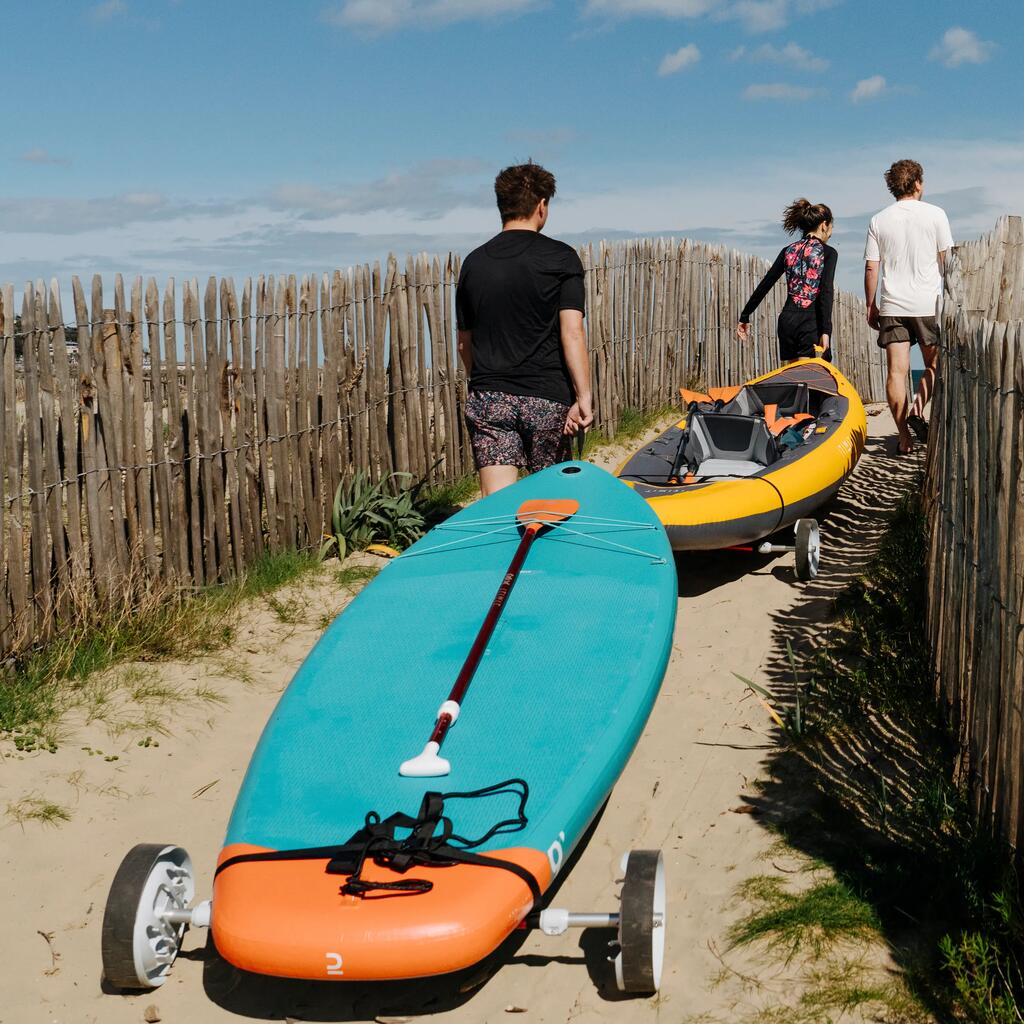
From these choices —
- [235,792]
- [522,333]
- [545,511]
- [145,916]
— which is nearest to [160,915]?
[145,916]

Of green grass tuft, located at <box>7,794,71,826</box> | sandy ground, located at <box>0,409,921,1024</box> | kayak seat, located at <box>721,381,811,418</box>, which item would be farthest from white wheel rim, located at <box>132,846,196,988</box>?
kayak seat, located at <box>721,381,811,418</box>

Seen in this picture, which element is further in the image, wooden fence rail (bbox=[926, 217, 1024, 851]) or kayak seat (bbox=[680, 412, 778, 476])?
kayak seat (bbox=[680, 412, 778, 476])

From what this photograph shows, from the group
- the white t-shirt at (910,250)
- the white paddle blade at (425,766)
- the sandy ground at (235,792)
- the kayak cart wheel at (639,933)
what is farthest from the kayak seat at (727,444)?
the kayak cart wheel at (639,933)

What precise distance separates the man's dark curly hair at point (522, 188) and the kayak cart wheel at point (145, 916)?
3431mm

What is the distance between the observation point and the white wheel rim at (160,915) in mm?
3354

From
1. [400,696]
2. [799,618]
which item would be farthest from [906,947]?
[799,618]

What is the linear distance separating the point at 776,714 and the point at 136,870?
2793 mm

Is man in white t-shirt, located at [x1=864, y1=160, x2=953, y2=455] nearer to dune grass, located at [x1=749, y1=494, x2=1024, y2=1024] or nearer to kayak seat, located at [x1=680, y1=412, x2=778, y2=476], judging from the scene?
kayak seat, located at [x1=680, y1=412, x2=778, y2=476]

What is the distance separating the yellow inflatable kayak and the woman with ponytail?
0.52 m

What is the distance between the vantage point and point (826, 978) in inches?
133

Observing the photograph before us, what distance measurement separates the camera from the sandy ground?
3.45 metres

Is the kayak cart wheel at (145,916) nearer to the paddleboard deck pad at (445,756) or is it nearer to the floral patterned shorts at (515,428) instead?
the paddleboard deck pad at (445,756)

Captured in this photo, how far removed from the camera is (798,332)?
970 cm

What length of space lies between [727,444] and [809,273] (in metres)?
2.40
